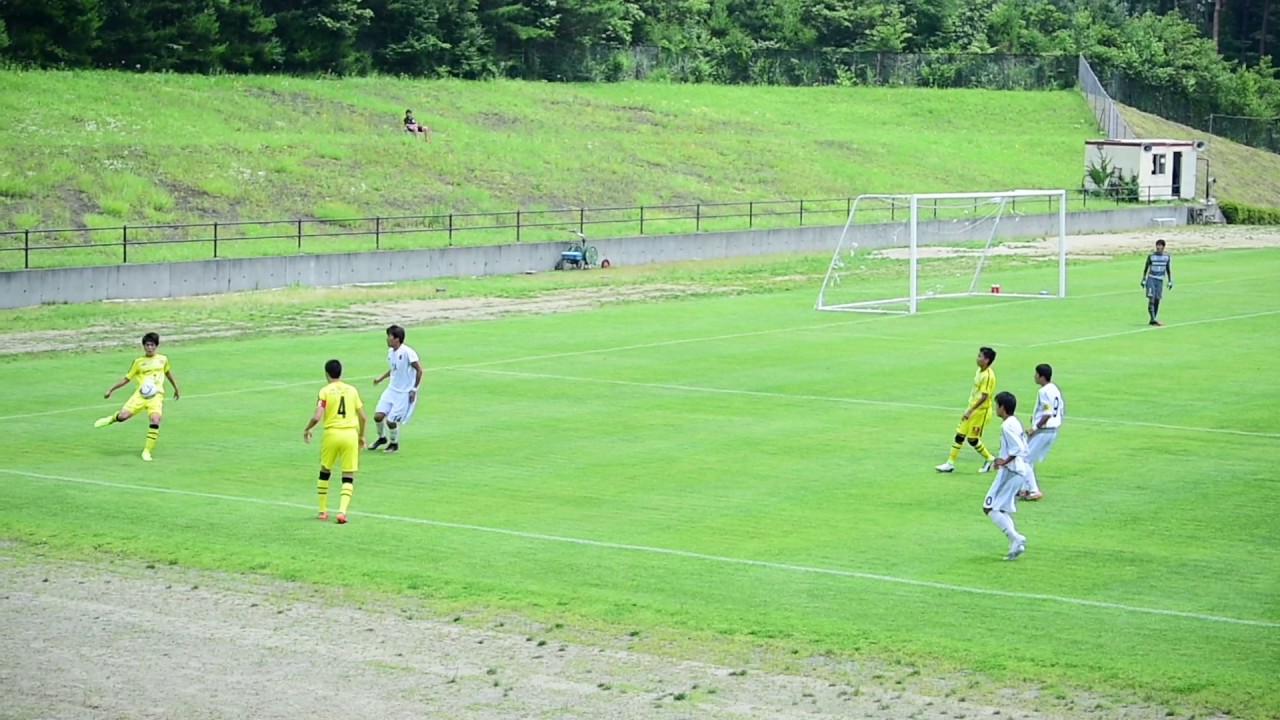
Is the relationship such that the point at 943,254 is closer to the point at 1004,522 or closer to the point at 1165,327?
the point at 1165,327

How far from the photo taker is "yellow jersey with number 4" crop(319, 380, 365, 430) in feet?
65.1

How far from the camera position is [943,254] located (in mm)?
61844

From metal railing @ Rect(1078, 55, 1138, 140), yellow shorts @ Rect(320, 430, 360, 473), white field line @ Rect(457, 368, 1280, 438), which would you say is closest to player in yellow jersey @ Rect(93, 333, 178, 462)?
yellow shorts @ Rect(320, 430, 360, 473)

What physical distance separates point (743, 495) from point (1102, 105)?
95.0 metres

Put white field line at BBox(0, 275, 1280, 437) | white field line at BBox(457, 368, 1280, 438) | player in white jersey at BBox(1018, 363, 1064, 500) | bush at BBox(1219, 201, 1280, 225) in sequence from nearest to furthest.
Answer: player in white jersey at BBox(1018, 363, 1064, 500)
white field line at BBox(457, 368, 1280, 438)
white field line at BBox(0, 275, 1280, 437)
bush at BBox(1219, 201, 1280, 225)

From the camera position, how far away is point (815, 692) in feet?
47.0

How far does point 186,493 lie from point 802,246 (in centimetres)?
4620

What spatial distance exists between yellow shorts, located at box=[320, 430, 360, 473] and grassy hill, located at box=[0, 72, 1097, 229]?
36882 mm

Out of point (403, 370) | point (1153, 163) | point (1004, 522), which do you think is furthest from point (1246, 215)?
point (1004, 522)

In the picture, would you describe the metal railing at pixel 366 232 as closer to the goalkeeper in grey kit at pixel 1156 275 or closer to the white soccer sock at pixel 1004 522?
the goalkeeper in grey kit at pixel 1156 275

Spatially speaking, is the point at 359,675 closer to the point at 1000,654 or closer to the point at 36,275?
the point at 1000,654

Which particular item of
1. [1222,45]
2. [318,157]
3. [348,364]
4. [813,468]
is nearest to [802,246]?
[318,157]

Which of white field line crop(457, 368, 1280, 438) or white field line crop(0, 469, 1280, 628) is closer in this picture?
white field line crop(0, 469, 1280, 628)

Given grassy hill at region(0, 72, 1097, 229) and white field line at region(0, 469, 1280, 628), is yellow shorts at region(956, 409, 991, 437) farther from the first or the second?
grassy hill at region(0, 72, 1097, 229)
